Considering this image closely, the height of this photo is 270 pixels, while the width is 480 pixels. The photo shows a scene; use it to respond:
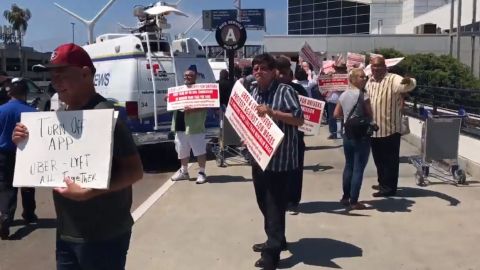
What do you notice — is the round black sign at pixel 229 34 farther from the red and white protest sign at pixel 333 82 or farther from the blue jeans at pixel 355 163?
the blue jeans at pixel 355 163

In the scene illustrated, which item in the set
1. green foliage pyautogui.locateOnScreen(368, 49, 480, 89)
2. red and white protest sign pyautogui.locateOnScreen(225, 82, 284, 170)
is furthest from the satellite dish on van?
green foliage pyautogui.locateOnScreen(368, 49, 480, 89)

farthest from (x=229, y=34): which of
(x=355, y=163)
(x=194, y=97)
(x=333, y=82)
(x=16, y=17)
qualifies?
(x=16, y=17)

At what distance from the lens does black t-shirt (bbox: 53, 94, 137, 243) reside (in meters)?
3.15

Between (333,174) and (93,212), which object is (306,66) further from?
(93,212)

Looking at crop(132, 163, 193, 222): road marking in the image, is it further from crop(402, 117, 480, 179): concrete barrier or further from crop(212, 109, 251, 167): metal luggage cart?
crop(402, 117, 480, 179): concrete barrier

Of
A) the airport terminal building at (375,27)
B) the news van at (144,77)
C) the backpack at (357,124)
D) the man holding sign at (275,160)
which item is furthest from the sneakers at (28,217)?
the airport terminal building at (375,27)

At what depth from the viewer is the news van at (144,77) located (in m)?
11.5

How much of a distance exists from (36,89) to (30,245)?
16955mm

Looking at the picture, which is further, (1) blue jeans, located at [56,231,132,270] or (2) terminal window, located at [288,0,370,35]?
(2) terminal window, located at [288,0,370,35]

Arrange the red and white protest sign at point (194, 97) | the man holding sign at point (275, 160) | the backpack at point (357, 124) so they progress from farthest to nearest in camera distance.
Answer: the red and white protest sign at point (194, 97) → the backpack at point (357, 124) → the man holding sign at point (275, 160)

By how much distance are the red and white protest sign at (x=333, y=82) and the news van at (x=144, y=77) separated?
2602mm

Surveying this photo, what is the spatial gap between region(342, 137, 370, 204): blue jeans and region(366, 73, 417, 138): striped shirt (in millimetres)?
742

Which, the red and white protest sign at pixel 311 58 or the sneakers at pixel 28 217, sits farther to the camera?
the red and white protest sign at pixel 311 58

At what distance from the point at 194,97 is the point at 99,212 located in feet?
22.4
